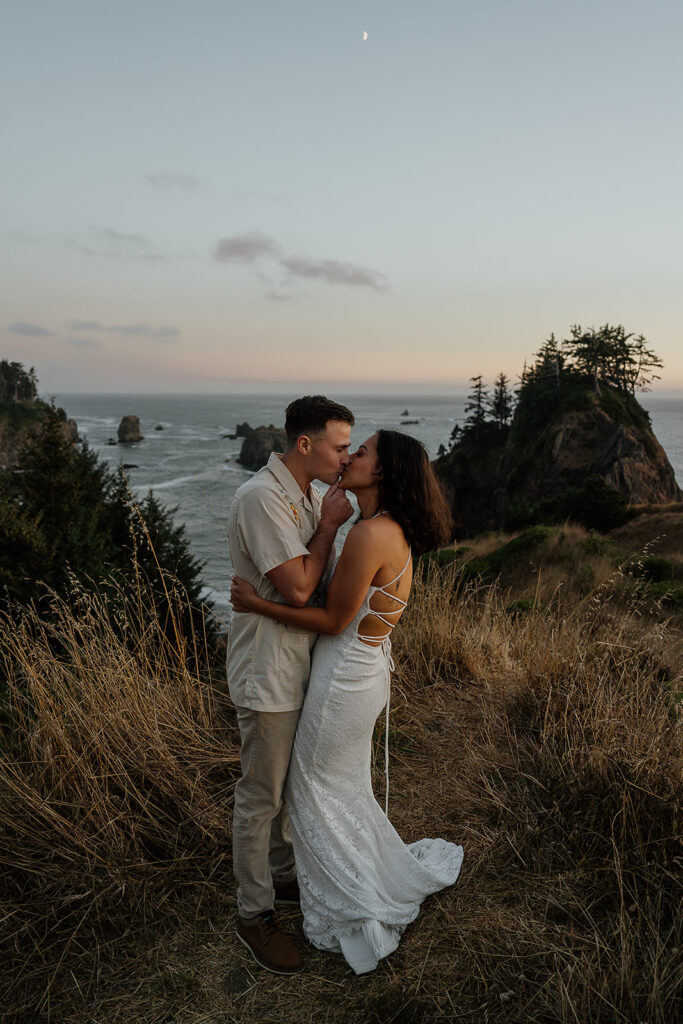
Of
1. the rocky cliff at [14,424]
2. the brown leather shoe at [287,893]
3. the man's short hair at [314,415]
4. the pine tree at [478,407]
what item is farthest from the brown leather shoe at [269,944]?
the rocky cliff at [14,424]

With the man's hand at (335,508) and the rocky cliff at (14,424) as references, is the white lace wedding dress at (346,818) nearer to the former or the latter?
the man's hand at (335,508)

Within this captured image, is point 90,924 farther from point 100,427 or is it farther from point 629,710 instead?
point 100,427

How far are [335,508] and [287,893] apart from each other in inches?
74.5

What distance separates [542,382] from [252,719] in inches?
1949

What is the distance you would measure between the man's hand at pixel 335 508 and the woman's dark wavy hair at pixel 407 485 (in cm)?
19

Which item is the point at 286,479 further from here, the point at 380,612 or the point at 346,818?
the point at 346,818

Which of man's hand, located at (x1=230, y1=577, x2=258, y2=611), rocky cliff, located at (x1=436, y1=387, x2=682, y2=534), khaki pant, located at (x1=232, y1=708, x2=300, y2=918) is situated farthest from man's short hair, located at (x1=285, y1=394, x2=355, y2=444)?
rocky cliff, located at (x1=436, y1=387, x2=682, y2=534)

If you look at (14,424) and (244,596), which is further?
(14,424)

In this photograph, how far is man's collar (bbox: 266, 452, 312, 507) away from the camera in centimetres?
248

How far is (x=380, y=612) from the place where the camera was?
2549 mm

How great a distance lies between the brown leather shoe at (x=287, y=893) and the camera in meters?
2.89

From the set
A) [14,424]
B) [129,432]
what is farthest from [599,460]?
[129,432]

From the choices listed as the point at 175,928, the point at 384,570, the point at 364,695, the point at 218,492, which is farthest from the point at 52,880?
the point at 218,492

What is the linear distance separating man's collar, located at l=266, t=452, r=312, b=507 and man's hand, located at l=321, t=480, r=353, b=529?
0.15m
